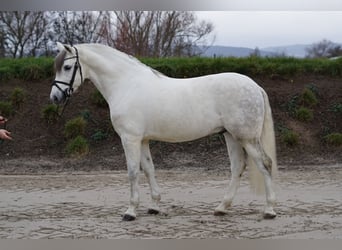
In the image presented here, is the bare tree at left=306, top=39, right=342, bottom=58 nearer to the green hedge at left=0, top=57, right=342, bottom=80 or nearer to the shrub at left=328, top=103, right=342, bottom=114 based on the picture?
the green hedge at left=0, top=57, right=342, bottom=80

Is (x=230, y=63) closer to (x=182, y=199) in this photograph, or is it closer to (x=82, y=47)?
(x=182, y=199)

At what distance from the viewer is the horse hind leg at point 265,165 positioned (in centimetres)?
436

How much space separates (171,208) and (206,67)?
6787mm

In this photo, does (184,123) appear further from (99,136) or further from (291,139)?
(99,136)

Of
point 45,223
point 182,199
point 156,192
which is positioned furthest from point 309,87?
point 45,223

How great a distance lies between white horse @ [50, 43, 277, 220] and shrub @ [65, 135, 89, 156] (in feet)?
15.5

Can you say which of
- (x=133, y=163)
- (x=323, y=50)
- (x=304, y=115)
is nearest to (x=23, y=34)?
(x=304, y=115)

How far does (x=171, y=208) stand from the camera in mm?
4988

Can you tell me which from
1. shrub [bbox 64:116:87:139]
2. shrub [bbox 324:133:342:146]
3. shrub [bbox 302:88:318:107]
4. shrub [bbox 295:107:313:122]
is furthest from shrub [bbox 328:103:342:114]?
shrub [bbox 64:116:87:139]

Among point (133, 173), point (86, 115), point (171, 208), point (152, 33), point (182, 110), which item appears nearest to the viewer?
point (182, 110)

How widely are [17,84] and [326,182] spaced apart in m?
8.03

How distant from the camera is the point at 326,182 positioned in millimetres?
6586

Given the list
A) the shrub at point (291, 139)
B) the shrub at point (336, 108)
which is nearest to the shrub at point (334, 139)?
the shrub at point (291, 139)

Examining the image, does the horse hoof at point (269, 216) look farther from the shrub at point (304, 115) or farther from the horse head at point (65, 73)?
the shrub at point (304, 115)
